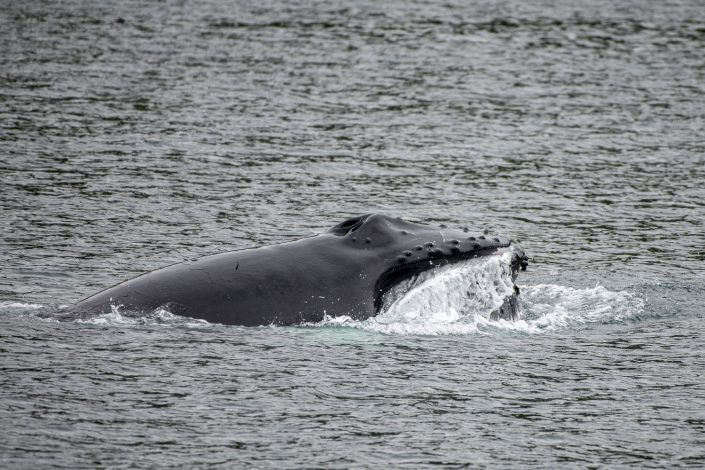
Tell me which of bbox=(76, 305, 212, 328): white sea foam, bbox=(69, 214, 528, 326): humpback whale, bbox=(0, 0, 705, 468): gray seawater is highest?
bbox=(69, 214, 528, 326): humpback whale

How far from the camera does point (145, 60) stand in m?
34.0

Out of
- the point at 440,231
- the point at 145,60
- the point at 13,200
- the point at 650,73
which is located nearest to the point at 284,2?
the point at 145,60

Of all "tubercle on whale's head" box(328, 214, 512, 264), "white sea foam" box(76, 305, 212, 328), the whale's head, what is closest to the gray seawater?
"white sea foam" box(76, 305, 212, 328)

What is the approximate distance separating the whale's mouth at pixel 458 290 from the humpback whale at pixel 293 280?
9 cm

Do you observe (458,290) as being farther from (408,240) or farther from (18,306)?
(18,306)

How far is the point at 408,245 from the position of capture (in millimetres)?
12594

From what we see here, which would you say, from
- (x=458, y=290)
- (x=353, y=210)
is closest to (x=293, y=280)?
(x=458, y=290)

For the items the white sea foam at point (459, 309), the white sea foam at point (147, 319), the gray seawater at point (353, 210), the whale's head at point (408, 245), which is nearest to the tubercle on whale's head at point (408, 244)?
the whale's head at point (408, 245)

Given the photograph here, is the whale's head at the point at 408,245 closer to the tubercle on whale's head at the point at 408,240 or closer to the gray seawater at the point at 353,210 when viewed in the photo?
the tubercle on whale's head at the point at 408,240

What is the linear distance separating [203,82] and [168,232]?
1313cm

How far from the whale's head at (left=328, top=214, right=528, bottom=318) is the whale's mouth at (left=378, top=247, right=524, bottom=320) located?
0.12 ft

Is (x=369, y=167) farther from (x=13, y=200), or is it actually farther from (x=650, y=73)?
(x=650, y=73)

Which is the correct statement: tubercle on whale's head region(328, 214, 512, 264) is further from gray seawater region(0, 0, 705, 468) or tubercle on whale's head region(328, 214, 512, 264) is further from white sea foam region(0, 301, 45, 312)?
white sea foam region(0, 301, 45, 312)

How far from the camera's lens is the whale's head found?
12.4 m
